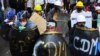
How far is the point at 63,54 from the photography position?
850 cm

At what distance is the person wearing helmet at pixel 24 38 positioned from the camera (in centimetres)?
880

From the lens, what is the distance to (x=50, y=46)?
8406mm

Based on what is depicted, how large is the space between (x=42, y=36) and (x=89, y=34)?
1.09 meters

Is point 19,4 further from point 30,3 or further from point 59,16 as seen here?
point 59,16

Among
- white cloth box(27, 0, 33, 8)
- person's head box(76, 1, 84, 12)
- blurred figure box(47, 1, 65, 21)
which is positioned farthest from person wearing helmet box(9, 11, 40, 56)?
white cloth box(27, 0, 33, 8)

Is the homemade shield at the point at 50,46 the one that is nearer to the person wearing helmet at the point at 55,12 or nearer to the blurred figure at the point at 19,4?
the person wearing helmet at the point at 55,12

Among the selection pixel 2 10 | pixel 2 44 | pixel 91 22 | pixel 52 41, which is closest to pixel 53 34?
pixel 52 41

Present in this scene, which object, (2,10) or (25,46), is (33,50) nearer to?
(25,46)

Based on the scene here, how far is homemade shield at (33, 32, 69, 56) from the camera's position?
331 inches

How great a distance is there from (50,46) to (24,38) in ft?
2.40

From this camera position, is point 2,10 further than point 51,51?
Yes

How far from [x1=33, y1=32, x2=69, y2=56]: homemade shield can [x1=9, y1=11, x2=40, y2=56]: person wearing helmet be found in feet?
0.93

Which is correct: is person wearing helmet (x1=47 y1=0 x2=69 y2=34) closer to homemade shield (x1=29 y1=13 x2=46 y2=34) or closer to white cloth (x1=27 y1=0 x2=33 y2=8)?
homemade shield (x1=29 y1=13 x2=46 y2=34)

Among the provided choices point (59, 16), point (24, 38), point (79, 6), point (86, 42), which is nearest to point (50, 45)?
point (24, 38)
